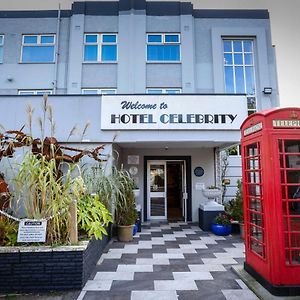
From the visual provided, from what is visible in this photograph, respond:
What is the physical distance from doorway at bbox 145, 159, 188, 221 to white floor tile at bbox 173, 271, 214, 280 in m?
5.44

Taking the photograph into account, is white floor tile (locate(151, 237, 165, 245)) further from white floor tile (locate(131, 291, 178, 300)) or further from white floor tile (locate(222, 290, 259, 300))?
white floor tile (locate(222, 290, 259, 300))

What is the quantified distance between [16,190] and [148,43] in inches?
416

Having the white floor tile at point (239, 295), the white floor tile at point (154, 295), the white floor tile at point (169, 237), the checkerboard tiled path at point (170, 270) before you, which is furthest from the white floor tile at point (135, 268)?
the white floor tile at point (169, 237)

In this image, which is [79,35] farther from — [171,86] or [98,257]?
[98,257]

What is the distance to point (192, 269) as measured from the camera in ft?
15.9

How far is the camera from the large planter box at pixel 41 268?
12.3ft

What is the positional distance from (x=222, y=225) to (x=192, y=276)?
3576 mm

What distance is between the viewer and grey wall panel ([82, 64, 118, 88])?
1234 cm

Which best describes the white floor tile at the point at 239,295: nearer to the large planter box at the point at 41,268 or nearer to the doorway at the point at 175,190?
the large planter box at the point at 41,268

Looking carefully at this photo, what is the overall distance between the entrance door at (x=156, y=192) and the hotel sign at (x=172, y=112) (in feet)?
10.5

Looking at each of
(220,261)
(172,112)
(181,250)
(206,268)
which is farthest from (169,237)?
(172,112)

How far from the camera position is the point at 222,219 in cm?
789

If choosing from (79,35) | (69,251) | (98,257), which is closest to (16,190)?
(69,251)

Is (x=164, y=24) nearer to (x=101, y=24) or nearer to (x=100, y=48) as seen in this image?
(x=101, y=24)
